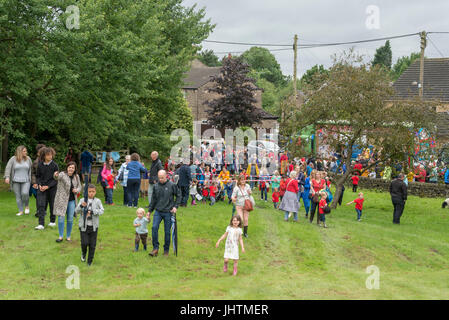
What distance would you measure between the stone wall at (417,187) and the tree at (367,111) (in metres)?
7.49

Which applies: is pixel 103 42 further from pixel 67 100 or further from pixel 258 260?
pixel 258 260

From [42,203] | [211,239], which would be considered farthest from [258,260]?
[42,203]

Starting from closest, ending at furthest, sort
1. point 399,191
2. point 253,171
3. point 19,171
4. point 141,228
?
point 141,228, point 19,171, point 399,191, point 253,171

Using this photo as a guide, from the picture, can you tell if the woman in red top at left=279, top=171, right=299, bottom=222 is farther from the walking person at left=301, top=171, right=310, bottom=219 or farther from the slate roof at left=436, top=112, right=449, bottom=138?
the slate roof at left=436, top=112, right=449, bottom=138

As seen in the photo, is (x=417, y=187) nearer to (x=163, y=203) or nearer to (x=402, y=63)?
(x=163, y=203)

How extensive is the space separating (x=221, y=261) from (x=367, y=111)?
1190cm

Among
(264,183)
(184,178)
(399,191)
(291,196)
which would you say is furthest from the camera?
(264,183)

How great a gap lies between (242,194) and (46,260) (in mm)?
5732

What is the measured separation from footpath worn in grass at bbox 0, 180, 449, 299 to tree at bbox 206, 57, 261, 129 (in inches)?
720

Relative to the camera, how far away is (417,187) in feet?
98.8

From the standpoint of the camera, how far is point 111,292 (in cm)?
1005

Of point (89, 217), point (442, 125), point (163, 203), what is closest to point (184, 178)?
point (163, 203)

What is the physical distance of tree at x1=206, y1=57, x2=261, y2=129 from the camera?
3744 cm

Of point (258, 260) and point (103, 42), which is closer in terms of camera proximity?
point (258, 260)
